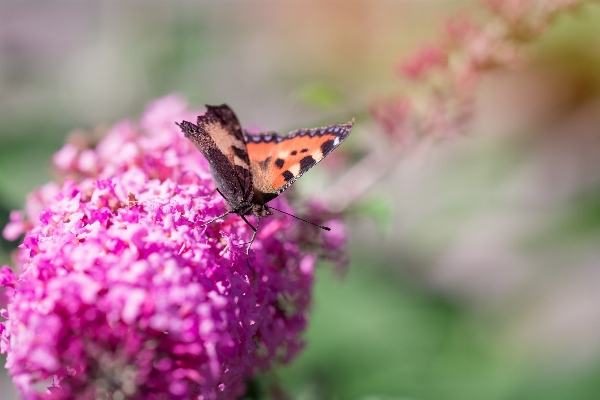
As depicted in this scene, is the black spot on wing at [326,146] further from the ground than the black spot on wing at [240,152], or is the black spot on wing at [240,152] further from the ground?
the black spot on wing at [240,152]

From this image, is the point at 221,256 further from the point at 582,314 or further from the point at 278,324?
the point at 582,314

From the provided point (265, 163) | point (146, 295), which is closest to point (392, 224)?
point (265, 163)

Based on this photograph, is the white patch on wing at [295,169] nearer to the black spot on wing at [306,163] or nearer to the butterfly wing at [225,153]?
the black spot on wing at [306,163]

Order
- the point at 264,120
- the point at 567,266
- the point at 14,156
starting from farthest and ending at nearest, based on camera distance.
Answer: the point at 264,120, the point at 567,266, the point at 14,156

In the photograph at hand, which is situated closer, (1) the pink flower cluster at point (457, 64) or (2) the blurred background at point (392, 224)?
(1) the pink flower cluster at point (457, 64)

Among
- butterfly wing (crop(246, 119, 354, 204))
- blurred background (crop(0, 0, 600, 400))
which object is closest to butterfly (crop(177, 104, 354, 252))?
butterfly wing (crop(246, 119, 354, 204))

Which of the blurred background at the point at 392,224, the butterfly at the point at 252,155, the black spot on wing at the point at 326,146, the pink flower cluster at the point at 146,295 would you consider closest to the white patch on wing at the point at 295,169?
the butterfly at the point at 252,155

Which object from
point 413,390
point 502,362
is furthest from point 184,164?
point 502,362
